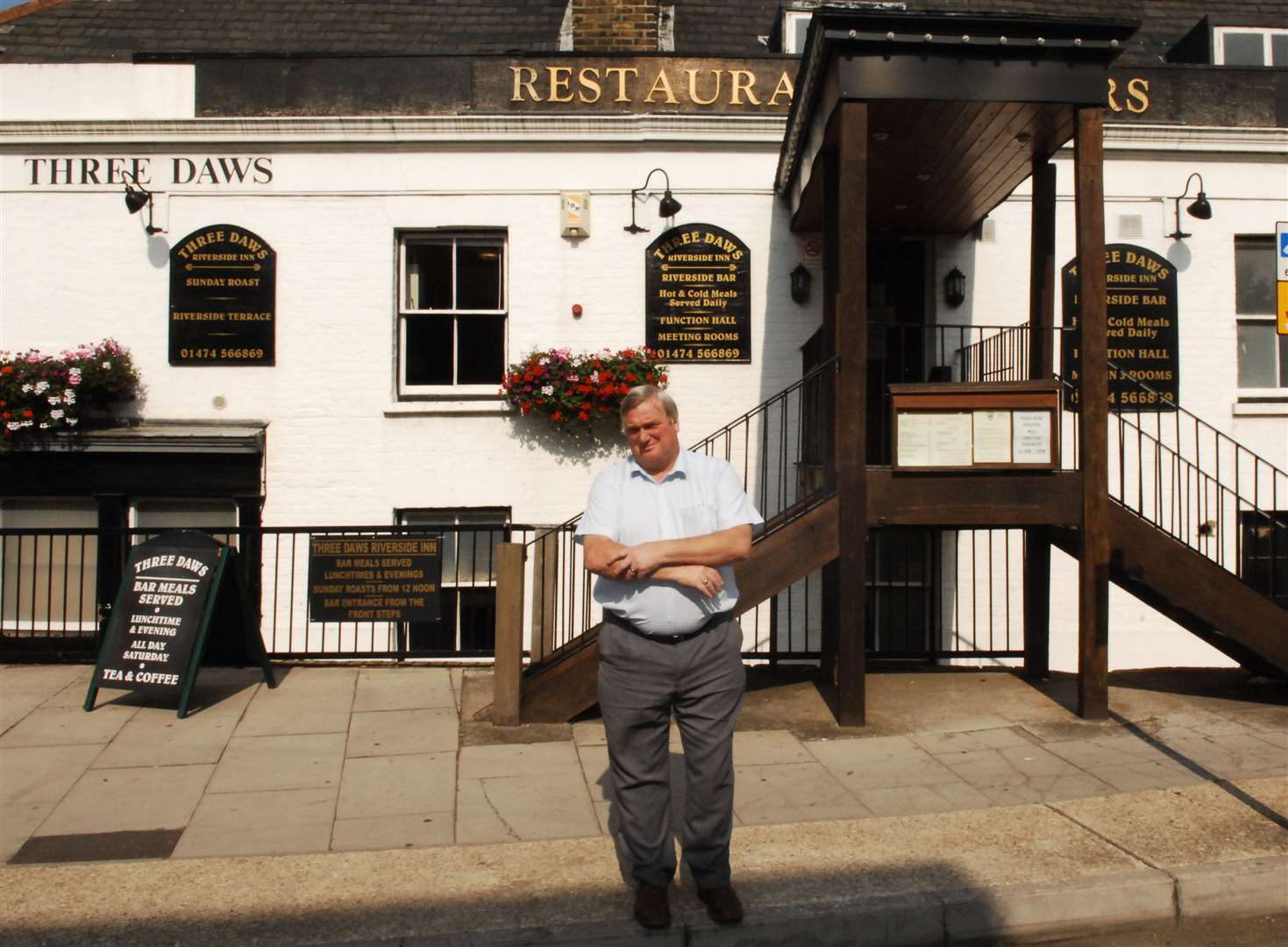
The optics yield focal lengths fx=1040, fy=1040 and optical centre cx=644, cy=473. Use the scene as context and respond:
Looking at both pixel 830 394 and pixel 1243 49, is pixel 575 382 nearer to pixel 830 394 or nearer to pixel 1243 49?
pixel 830 394

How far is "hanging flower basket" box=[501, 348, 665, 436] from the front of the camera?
29.1 ft

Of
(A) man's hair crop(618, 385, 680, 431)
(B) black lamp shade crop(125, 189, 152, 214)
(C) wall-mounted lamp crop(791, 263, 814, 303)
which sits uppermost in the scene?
(B) black lamp shade crop(125, 189, 152, 214)

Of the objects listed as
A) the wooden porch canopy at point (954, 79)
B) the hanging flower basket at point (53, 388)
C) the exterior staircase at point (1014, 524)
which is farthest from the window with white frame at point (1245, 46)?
the hanging flower basket at point (53, 388)

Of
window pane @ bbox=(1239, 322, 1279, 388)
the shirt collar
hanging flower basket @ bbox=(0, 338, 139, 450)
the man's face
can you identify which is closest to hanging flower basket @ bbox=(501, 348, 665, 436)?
hanging flower basket @ bbox=(0, 338, 139, 450)

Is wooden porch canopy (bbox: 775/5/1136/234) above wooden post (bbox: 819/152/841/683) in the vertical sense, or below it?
above

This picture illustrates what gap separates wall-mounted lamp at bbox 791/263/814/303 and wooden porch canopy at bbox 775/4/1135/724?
1552 millimetres

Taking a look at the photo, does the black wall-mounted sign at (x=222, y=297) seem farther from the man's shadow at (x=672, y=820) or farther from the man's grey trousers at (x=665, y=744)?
the man's grey trousers at (x=665, y=744)

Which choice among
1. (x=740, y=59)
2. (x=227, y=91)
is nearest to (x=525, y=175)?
(x=740, y=59)

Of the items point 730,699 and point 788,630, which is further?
point 788,630

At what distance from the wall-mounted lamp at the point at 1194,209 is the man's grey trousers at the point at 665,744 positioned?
779cm

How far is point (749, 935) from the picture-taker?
392cm

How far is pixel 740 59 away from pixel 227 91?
4.61m

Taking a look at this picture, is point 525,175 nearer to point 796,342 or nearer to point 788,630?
point 796,342

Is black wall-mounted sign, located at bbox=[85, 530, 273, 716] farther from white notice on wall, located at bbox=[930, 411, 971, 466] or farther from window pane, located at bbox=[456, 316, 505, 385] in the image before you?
white notice on wall, located at bbox=[930, 411, 971, 466]
